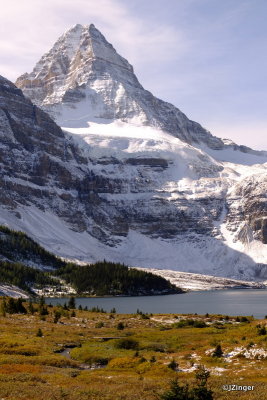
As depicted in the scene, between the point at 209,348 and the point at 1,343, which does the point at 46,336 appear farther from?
the point at 209,348

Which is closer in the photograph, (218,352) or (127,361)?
(127,361)

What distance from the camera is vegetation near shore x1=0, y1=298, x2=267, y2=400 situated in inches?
1425

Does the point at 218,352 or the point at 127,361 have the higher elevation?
the point at 218,352

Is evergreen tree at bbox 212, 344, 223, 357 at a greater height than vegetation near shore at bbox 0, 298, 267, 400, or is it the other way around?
evergreen tree at bbox 212, 344, 223, 357

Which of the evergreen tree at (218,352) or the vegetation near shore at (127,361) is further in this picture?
the evergreen tree at (218,352)

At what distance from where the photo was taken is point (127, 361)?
164ft

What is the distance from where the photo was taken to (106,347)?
57656 millimetres

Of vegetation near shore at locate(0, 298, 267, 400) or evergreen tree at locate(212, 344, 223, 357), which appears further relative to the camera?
evergreen tree at locate(212, 344, 223, 357)

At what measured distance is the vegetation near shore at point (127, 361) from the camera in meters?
36.2

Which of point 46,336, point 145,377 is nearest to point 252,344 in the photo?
point 145,377

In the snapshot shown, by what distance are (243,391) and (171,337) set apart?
100ft

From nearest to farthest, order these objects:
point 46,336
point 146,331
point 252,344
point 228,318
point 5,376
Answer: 1. point 5,376
2. point 252,344
3. point 46,336
4. point 146,331
5. point 228,318

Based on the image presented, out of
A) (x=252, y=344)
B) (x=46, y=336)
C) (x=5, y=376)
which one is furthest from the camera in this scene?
(x=46, y=336)

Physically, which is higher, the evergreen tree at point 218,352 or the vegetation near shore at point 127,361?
the evergreen tree at point 218,352
